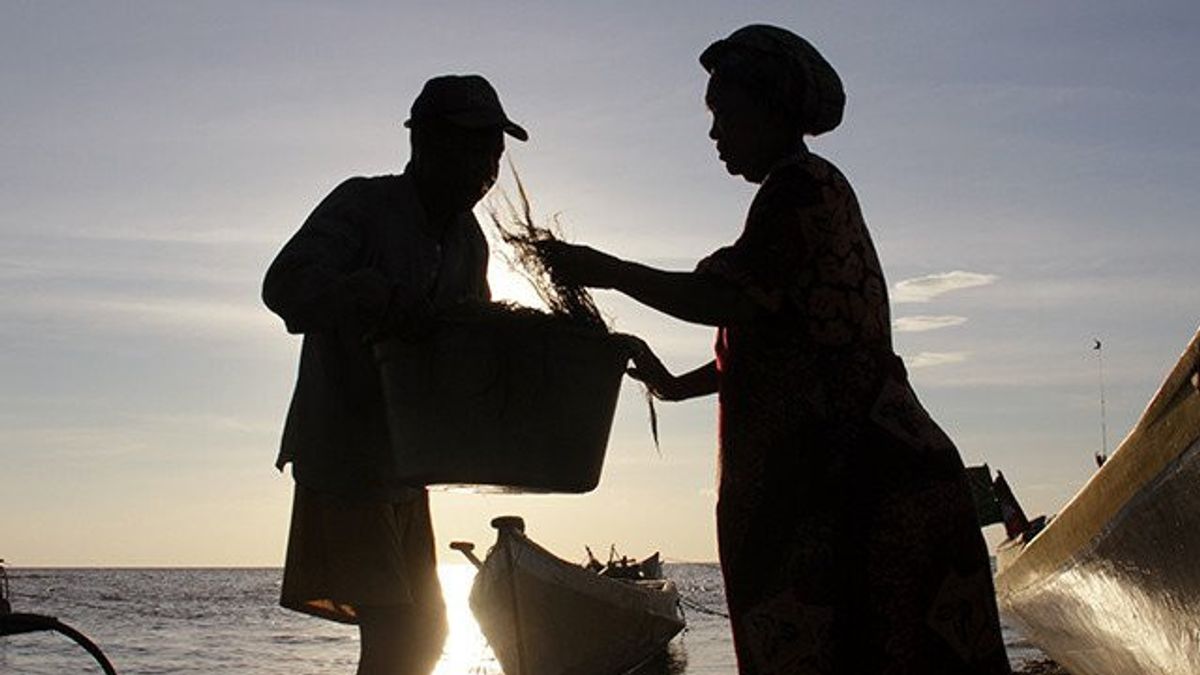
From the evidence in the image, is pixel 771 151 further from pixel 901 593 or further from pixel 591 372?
→ pixel 901 593

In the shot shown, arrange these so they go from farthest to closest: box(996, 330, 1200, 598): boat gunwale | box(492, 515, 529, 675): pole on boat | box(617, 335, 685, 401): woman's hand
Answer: box(492, 515, 529, 675): pole on boat, box(996, 330, 1200, 598): boat gunwale, box(617, 335, 685, 401): woman's hand

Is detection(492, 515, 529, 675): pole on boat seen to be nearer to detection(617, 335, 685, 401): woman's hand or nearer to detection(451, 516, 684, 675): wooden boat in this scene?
detection(451, 516, 684, 675): wooden boat

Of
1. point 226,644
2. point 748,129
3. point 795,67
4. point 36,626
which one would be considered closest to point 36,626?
point 36,626

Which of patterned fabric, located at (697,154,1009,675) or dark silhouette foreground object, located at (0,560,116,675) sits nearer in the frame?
patterned fabric, located at (697,154,1009,675)

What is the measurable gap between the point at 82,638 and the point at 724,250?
5.57 feet

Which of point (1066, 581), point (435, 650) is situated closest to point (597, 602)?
point (1066, 581)

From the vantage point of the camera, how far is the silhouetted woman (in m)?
3.15

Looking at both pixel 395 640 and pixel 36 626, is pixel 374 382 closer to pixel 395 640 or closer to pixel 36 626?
pixel 395 640

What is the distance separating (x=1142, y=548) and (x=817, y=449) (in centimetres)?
380

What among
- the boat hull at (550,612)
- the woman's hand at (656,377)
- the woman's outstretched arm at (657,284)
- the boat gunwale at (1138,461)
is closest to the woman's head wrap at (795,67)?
the woman's outstretched arm at (657,284)

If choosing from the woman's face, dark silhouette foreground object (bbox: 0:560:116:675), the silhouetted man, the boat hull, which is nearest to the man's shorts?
the silhouetted man

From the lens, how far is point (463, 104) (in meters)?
3.55

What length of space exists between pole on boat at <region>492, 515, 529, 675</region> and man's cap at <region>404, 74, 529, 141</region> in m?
11.8

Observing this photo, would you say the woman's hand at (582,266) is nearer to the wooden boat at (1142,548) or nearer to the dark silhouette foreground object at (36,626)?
the dark silhouette foreground object at (36,626)
